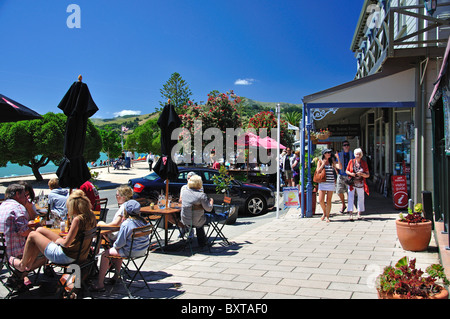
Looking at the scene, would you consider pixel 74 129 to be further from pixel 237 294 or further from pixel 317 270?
pixel 317 270

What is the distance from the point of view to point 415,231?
19.3ft

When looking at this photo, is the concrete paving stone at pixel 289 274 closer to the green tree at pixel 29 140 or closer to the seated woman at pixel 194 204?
the seated woman at pixel 194 204

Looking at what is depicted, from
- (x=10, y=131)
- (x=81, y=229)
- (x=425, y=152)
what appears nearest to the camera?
(x=81, y=229)

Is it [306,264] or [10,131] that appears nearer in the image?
[306,264]

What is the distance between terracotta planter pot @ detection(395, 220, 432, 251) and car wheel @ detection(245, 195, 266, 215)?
5346mm

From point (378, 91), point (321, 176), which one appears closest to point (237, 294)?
point (321, 176)

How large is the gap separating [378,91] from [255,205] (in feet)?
15.1

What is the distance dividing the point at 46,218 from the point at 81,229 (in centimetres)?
211

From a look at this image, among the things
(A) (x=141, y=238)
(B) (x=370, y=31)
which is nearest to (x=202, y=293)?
(A) (x=141, y=238)

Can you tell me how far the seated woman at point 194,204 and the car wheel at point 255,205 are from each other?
4502 millimetres
